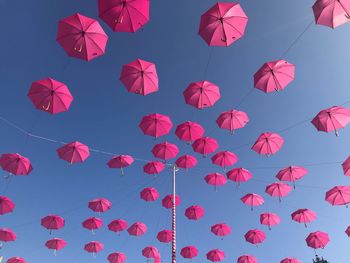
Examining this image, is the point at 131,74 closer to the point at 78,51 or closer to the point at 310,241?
the point at 78,51

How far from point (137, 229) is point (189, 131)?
12.2 metres

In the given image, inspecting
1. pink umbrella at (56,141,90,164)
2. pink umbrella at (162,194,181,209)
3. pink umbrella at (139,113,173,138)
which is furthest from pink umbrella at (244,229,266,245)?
pink umbrella at (56,141,90,164)

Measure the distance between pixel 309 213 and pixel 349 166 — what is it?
6.55m

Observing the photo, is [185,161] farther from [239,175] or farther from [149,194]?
[149,194]

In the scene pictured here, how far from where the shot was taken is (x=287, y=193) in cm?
2286

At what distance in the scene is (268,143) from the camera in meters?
19.5

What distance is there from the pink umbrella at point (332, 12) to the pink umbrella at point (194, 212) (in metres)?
17.5

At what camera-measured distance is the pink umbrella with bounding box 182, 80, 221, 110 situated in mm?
16453

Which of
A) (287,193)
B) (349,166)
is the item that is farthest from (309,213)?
(349,166)

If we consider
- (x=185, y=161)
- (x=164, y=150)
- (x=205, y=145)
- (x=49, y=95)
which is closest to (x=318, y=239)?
(x=185, y=161)

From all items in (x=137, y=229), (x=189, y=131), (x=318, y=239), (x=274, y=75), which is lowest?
(x=318, y=239)

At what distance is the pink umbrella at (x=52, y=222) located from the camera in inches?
984

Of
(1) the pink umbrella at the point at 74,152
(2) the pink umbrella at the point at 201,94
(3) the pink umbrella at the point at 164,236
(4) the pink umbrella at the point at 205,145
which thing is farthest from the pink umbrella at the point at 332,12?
(3) the pink umbrella at the point at 164,236

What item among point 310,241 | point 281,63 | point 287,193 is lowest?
point 310,241
